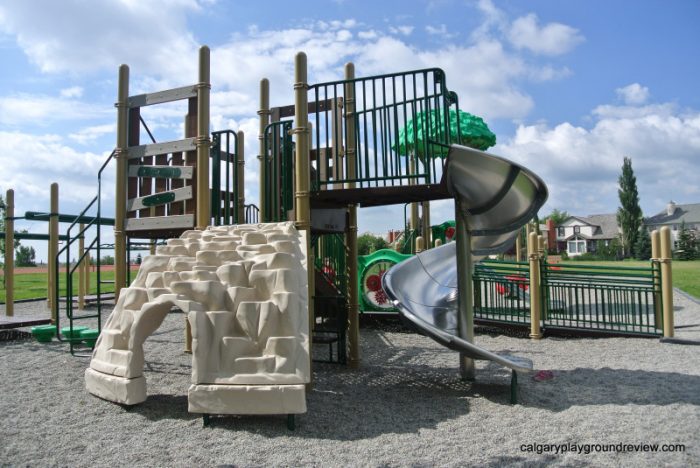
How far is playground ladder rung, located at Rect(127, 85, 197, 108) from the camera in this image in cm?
786

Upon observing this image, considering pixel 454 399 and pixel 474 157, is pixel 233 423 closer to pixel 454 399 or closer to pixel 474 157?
pixel 454 399

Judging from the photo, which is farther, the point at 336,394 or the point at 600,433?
the point at 336,394

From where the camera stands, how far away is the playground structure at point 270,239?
4.78 meters

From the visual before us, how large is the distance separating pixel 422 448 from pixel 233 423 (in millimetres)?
1860

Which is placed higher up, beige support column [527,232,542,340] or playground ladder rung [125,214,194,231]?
playground ladder rung [125,214,194,231]

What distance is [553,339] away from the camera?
1007 cm

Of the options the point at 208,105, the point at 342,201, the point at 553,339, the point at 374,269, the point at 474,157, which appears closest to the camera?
the point at 474,157

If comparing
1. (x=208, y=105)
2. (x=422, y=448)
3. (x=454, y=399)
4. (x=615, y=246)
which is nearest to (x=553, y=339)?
(x=454, y=399)

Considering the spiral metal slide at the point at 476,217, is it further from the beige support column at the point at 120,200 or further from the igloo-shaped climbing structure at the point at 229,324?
the beige support column at the point at 120,200

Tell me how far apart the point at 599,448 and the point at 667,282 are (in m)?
6.46

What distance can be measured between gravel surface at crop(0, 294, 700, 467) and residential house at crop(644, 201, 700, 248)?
258 feet

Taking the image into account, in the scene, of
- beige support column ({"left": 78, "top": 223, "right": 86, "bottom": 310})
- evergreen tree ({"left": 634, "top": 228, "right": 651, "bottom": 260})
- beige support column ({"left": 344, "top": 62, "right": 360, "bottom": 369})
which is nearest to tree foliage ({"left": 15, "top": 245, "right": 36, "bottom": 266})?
beige support column ({"left": 78, "top": 223, "right": 86, "bottom": 310})

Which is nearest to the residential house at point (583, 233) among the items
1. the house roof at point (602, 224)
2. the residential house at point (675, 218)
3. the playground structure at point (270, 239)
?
the house roof at point (602, 224)

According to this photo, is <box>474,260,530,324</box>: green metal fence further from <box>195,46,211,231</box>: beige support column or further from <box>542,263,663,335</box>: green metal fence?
<box>195,46,211,231</box>: beige support column
